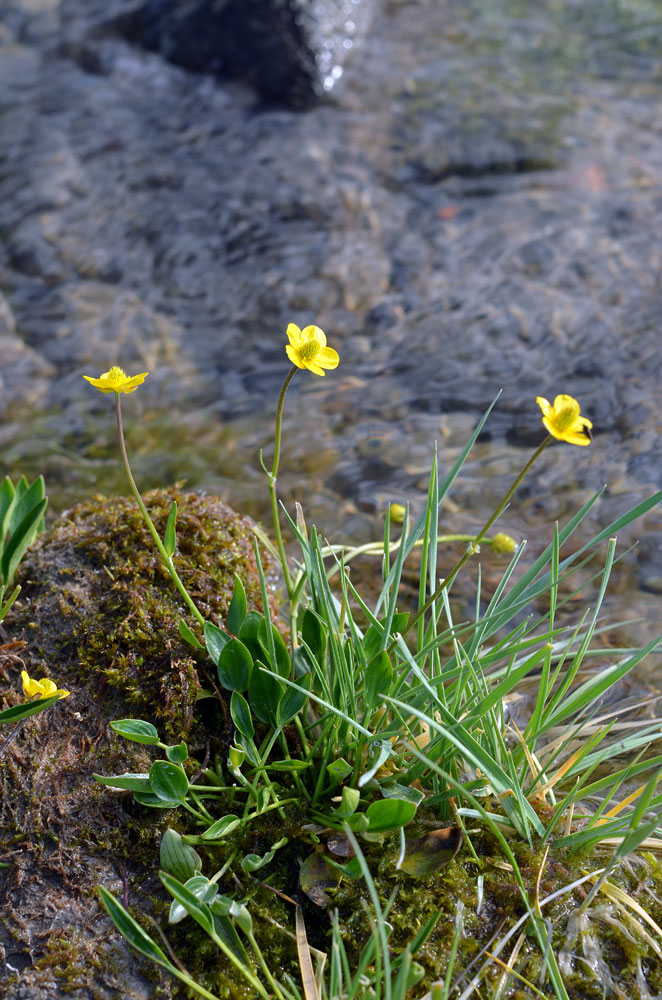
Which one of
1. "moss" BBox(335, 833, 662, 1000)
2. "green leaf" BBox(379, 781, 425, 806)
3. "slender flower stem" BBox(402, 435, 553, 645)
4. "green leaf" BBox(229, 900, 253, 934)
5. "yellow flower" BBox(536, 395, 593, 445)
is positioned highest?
"yellow flower" BBox(536, 395, 593, 445)

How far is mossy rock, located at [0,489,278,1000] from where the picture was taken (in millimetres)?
1644

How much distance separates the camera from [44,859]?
1.75 metres

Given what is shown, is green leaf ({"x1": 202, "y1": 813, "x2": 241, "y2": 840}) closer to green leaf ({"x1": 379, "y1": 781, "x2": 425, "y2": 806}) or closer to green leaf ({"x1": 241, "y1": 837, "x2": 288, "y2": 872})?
green leaf ({"x1": 241, "y1": 837, "x2": 288, "y2": 872})

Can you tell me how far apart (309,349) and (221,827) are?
3.44 ft

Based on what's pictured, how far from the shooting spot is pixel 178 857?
1.65 meters

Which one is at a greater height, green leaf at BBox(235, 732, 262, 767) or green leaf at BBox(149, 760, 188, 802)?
green leaf at BBox(149, 760, 188, 802)

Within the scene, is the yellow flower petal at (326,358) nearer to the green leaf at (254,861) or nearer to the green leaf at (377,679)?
the green leaf at (377,679)

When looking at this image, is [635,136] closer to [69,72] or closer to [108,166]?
[108,166]

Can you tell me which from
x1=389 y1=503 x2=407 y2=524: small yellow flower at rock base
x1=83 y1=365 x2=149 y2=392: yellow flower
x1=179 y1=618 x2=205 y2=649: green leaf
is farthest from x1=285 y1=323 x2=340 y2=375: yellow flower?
x1=389 y1=503 x2=407 y2=524: small yellow flower at rock base

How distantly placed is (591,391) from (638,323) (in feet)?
2.07

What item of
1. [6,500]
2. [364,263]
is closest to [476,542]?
[6,500]

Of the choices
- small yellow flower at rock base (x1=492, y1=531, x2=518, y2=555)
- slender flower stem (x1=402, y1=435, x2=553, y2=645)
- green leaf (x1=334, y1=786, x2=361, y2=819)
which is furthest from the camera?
small yellow flower at rock base (x1=492, y1=531, x2=518, y2=555)

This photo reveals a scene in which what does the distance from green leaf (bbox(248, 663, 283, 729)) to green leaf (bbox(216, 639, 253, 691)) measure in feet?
0.06

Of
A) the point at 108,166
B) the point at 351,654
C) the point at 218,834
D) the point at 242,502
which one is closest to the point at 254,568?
the point at 351,654
